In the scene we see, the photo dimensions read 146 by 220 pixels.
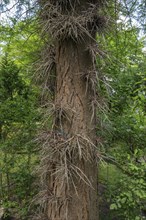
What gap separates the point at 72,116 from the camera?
59.2 inches

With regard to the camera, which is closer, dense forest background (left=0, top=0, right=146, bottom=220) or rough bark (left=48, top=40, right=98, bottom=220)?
rough bark (left=48, top=40, right=98, bottom=220)

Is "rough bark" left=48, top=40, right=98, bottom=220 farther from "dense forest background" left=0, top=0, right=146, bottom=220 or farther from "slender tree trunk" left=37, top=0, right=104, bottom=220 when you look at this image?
"dense forest background" left=0, top=0, right=146, bottom=220

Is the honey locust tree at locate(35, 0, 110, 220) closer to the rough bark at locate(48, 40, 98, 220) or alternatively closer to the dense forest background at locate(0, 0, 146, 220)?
the rough bark at locate(48, 40, 98, 220)

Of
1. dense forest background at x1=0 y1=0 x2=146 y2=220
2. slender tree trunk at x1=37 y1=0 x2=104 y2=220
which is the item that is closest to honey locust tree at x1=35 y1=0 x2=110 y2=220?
slender tree trunk at x1=37 y1=0 x2=104 y2=220

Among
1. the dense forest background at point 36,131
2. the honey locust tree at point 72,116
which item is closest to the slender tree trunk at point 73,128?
the honey locust tree at point 72,116

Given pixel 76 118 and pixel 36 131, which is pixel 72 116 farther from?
pixel 36 131

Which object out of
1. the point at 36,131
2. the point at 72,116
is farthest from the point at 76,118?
the point at 36,131

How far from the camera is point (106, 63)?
1643mm

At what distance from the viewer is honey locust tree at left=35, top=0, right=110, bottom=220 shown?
142cm

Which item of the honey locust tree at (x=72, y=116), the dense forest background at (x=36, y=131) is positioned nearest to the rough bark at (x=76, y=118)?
the honey locust tree at (x=72, y=116)

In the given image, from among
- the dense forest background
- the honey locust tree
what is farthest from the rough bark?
the dense forest background

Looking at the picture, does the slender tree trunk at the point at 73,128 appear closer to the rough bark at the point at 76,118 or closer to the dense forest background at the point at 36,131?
the rough bark at the point at 76,118

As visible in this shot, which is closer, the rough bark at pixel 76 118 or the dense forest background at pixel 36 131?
the rough bark at pixel 76 118

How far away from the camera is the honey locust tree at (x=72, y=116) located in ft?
4.67
